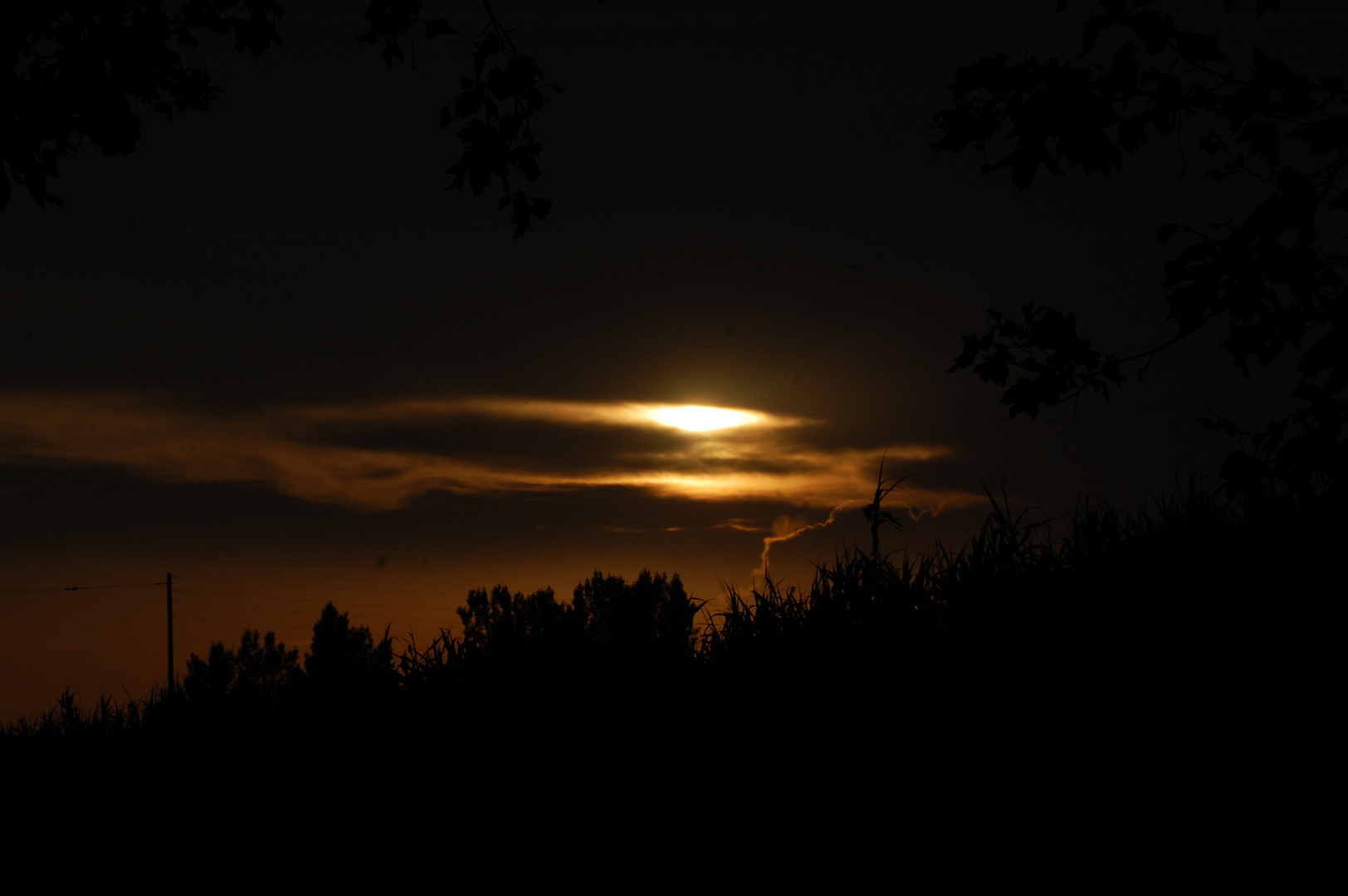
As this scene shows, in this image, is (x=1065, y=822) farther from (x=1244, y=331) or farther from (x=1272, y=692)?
(x=1244, y=331)

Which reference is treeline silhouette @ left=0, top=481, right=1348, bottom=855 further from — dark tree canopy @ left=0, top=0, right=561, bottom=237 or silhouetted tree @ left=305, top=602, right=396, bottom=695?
dark tree canopy @ left=0, top=0, right=561, bottom=237

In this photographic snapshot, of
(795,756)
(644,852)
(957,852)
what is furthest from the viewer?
(795,756)

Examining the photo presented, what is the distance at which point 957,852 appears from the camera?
6.27 meters

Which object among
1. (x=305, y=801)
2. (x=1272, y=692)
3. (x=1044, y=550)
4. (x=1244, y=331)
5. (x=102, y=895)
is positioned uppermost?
(x=1244, y=331)

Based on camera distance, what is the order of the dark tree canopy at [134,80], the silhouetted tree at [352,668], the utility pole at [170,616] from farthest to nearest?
1. the utility pole at [170,616]
2. the silhouetted tree at [352,668]
3. the dark tree canopy at [134,80]

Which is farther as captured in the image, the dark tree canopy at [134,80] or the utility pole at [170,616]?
the utility pole at [170,616]

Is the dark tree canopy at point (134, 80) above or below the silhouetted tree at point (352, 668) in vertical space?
above

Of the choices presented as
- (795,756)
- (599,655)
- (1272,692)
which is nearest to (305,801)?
(599,655)

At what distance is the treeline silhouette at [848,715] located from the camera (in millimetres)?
6750

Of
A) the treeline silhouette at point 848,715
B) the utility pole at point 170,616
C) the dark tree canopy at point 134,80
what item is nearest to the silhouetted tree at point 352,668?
the treeline silhouette at point 848,715

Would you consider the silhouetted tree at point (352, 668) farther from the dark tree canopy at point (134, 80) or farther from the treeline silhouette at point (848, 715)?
the dark tree canopy at point (134, 80)

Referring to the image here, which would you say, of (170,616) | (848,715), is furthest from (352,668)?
(170,616)

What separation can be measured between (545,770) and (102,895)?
3540 mm

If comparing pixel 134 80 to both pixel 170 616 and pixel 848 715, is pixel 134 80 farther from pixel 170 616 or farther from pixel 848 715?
pixel 170 616
